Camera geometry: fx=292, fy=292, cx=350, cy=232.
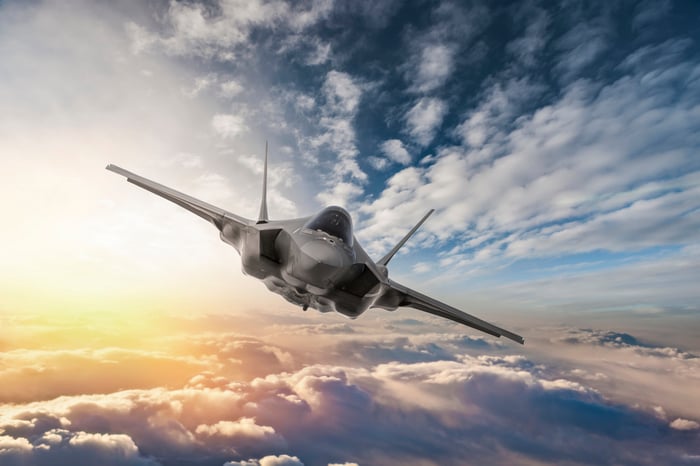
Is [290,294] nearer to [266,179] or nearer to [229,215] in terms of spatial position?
[229,215]

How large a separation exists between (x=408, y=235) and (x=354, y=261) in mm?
5557

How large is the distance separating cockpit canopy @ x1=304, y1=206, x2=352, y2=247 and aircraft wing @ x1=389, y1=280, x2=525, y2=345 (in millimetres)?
3652

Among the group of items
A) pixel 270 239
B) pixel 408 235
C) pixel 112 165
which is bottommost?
pixel 270 239

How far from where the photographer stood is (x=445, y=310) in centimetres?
1219

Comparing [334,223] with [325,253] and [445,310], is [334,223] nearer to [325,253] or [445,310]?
[325,253]

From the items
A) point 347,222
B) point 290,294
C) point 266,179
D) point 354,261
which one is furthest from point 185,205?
point 354,261

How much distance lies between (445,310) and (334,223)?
659 centimetres

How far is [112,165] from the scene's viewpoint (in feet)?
39.2

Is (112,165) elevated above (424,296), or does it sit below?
above

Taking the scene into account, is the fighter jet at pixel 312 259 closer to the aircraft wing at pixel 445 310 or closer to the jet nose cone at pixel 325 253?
the jet nose cone at pixel 325 253

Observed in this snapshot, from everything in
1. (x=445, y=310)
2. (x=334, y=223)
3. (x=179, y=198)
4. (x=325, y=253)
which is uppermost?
(x=179, y=198)

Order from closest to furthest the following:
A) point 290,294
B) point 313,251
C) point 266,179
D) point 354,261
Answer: point 313,251 → point 354,261 → point 290,294 → point 266,179

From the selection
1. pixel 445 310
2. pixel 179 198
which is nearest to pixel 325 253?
pixel 445 310

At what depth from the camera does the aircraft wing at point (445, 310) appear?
11635mm
